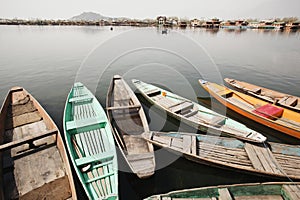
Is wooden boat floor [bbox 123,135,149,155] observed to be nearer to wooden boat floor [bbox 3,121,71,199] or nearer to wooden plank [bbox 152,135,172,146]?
wooden plank [bbox 152,135,172,146]

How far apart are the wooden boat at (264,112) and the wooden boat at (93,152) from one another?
751 centimetres

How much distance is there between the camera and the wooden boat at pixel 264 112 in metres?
7.89

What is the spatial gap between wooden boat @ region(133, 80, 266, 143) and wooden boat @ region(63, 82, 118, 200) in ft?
12.2

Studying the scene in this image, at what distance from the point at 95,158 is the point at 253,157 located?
5476mm

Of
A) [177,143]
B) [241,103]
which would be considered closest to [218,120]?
[177,143]

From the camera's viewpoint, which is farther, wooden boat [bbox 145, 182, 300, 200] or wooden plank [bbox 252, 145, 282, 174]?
wooden plank [bbox 252, 145, 282, 174]

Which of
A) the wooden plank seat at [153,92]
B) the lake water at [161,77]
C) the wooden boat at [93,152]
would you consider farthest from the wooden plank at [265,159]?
the wooden plank seat at [153,92]

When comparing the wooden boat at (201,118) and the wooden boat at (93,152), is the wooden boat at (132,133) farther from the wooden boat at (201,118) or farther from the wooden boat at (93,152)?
the wooden boat at (201,118)

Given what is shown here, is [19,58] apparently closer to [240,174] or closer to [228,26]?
[240,174]

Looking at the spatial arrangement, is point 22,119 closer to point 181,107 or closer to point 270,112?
point 181,107

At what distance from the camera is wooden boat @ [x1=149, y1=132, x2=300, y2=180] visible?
543cm

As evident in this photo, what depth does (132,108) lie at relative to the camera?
8.25 meters

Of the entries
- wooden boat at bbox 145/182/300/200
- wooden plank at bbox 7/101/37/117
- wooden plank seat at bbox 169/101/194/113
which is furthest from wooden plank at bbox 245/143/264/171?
wooden plank at bbox 7/101/37/117

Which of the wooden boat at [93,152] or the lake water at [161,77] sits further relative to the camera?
the lake water at [161,77]
